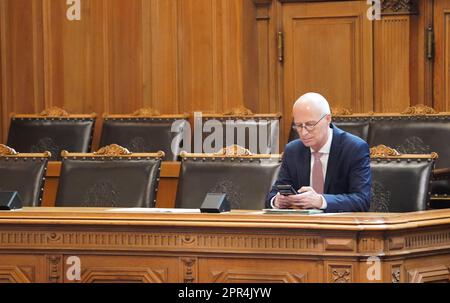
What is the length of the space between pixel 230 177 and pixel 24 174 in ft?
3.54

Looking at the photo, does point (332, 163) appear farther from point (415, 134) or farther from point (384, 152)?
point (415, 134)

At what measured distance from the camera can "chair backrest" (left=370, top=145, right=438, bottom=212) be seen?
16.5 ft

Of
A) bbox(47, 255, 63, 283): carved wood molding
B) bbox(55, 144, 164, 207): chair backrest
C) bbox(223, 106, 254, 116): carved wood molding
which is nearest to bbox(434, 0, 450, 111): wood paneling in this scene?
bbox(223, 106, 254, 116): carved wood molding

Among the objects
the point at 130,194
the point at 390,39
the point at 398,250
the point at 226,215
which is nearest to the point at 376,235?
the point at 398,250

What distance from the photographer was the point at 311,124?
15.9 feet

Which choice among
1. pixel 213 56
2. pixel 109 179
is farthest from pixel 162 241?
pixel 213 56

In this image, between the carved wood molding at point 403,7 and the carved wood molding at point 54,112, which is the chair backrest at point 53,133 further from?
the carved wood molding at point 403,7

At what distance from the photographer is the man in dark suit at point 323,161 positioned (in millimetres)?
4820

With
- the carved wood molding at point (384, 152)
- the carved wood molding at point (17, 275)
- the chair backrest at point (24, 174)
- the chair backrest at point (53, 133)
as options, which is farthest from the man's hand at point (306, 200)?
the chair backrest at point (53, 133)

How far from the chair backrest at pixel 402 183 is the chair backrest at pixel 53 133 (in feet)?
7.57

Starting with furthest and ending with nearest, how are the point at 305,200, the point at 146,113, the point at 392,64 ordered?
the point at 392,64 → the point at 146,113 → the point at 305,200

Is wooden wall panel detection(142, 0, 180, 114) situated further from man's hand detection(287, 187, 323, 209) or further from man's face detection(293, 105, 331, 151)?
man's hand detection(287, 187, 323, 209)
